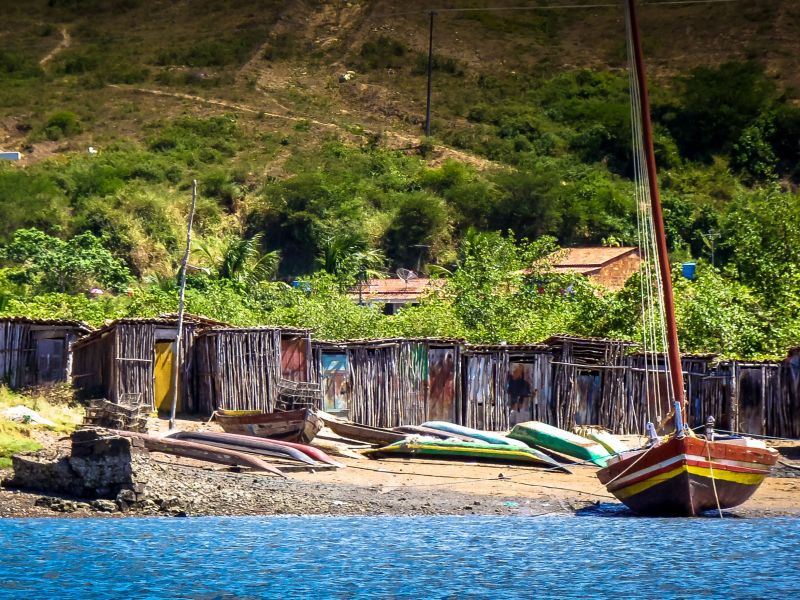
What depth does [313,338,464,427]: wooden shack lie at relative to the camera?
30.0m

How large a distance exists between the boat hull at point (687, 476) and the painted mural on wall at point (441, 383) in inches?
305

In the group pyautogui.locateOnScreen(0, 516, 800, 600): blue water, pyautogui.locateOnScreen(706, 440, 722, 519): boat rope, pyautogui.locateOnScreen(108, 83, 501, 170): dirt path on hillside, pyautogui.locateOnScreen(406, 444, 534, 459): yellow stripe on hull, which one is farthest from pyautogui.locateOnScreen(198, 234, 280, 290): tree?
pyautogui.locateOnScreen(108, 83, 501, 170): dirt path on hillside

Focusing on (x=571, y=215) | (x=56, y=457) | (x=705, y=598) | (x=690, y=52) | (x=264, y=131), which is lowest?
(x=705, y=598)

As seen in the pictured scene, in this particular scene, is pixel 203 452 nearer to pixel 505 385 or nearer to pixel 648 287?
pixel 505 385

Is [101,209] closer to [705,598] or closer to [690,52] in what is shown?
[705,598]

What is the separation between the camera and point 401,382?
30.3 m

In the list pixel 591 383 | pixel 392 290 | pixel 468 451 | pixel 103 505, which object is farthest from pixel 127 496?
pixel 392 290

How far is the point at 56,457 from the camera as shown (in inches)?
906

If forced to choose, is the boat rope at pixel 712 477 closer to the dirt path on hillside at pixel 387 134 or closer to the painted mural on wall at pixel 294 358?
the painted mural on wall at pixel 294 358

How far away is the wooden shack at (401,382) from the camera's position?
98.6 feet

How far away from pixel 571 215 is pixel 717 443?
4233cm

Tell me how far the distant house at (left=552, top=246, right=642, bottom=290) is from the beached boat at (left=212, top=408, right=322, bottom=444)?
74.5 ft

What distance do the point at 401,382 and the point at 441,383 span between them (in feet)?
3.04

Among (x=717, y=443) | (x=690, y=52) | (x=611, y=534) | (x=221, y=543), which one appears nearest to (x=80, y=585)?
(x=221, y=543)
